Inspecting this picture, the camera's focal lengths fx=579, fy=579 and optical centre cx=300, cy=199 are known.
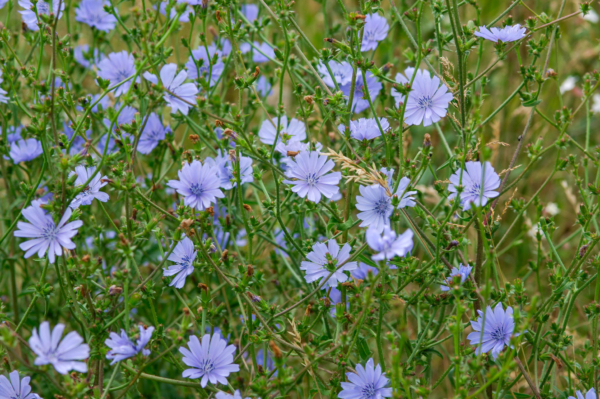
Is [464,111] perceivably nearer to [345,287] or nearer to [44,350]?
[345,287]

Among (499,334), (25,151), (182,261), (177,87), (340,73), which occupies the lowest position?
(499,334)

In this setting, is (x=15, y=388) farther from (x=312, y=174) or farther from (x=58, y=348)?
(x=312, y=174)

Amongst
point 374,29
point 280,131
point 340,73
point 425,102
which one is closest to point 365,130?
point 425,102

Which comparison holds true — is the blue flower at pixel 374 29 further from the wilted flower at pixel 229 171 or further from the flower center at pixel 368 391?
the flower center at pixel 368 391

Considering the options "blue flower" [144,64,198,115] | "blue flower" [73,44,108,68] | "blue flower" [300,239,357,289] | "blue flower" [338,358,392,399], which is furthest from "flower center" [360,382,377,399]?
"blue flower" [73,44,108,68]

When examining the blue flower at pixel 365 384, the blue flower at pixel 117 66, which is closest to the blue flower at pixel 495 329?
the blue flower at pixel 365 384

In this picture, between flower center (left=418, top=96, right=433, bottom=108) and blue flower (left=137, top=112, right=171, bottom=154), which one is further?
blue flower (left=137, top=112, right=171, bottom=154)

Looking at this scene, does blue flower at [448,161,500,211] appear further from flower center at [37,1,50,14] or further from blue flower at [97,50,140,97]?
flower center at [37,1,50,14]
